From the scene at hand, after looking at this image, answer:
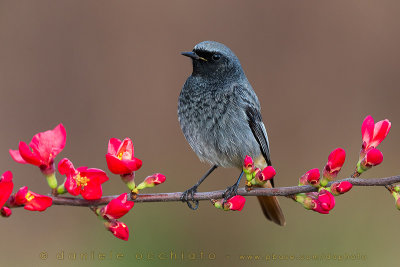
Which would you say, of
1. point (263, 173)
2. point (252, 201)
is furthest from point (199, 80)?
point (252, 201)

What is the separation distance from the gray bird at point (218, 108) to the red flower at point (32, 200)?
4.04 ft

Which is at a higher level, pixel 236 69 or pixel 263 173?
pixel 236 69

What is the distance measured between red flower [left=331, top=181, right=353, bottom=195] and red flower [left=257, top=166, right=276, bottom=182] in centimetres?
23

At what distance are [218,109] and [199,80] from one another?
201 millimetres

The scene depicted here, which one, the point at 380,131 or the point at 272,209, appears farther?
the point at 272,209

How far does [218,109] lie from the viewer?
2.90 metres

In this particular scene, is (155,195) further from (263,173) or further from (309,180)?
(309,180)

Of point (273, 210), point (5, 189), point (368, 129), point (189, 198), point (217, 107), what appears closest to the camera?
point (5, 189)

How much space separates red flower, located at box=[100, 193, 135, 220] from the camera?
177 cm

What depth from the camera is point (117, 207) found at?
1.77 meters

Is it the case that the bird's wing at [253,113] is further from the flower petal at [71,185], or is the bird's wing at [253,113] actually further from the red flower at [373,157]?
the flower petal at [71,185]

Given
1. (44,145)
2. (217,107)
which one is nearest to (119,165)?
(44,145)

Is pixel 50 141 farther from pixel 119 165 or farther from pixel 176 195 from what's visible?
pixel 176 195

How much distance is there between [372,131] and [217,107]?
1130mm
